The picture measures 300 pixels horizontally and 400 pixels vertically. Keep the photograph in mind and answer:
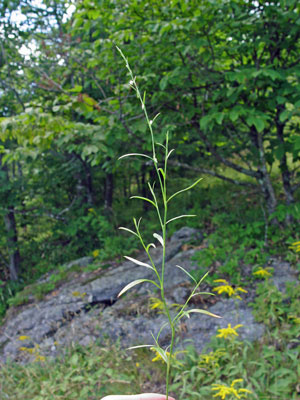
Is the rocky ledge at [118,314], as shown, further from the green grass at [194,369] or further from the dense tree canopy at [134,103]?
the dense tree canopy at [134,103]

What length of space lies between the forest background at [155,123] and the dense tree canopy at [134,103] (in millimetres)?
25

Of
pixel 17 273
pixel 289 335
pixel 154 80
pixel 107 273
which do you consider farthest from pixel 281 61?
pixel 17 273

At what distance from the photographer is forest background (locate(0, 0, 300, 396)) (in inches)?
139

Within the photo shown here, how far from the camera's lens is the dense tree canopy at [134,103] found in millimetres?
3488

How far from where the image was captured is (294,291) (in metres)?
3.37

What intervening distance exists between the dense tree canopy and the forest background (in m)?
0.02

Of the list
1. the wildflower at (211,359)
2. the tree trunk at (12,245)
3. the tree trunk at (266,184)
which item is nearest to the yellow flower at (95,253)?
the tree trunk at (12,245)

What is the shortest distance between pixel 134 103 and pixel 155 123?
0.39m

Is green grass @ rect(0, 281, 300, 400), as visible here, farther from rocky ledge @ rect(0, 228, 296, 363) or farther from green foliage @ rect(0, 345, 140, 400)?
rocky ledge @ rect(0, 228, 296, 363)

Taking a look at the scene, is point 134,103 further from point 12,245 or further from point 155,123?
point 12,245

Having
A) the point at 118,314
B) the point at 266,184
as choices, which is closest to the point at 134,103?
the point at 266,184

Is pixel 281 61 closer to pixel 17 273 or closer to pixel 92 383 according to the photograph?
pixel 92 383

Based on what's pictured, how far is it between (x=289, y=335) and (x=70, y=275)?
12.9ft

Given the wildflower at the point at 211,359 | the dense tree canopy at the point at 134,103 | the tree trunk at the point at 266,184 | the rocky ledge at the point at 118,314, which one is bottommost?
the rocky ledge at the point at 118,314
